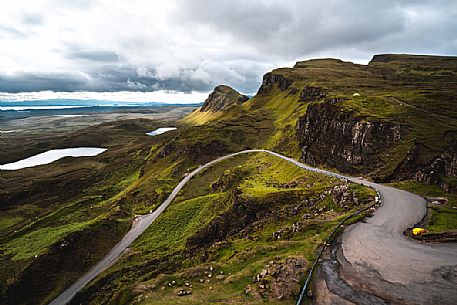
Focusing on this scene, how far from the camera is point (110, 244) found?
78562 mm

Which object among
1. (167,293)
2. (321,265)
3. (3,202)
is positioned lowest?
(3,202)

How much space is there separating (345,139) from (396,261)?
201 feet

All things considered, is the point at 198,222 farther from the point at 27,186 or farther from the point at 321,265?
the point at 27,186

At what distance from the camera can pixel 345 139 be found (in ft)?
288

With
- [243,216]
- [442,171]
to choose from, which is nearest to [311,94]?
[442,171]

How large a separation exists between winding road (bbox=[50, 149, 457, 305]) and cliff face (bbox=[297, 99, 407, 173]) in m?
28.7

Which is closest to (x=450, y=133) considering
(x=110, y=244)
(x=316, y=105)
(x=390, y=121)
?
(x=390, y=121)

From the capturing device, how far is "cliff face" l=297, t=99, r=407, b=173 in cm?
7656

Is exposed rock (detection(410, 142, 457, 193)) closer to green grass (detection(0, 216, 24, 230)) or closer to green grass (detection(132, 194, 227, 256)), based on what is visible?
green grass (detection(132, 194, 227, 256))

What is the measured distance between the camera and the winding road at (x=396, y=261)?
25219mm

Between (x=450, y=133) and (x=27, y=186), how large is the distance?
19984cm

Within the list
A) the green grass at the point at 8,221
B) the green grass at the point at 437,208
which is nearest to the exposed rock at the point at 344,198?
the green grass at the point at 437,208

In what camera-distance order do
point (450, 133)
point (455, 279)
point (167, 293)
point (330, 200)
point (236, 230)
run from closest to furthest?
point (455, 279) < point (167, 293) < point (330, 200) < point (236, 230) < point (450, 133)

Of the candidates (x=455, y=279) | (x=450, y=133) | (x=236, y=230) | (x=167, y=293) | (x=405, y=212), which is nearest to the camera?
(x=455, y=279)
